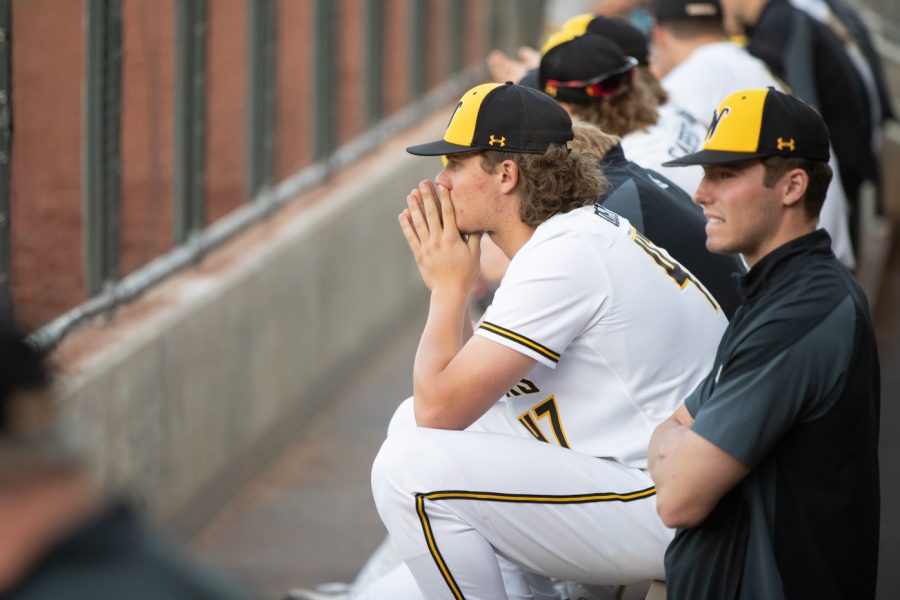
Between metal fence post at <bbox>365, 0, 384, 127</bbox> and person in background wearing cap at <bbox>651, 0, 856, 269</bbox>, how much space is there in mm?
3492

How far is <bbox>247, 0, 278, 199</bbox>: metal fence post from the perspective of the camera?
22.5ft

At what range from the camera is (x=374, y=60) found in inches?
354

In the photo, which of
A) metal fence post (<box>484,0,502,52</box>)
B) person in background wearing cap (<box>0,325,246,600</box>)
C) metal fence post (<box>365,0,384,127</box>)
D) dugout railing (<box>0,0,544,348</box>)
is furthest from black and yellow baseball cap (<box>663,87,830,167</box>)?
metal fence post (<box>484,0,502,52</box>)

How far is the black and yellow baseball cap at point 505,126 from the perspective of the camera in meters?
3.23

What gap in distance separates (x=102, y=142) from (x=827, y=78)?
3.02m

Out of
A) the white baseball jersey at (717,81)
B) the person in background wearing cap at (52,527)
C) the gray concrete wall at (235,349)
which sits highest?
the person in background wearing cap at (52,527)

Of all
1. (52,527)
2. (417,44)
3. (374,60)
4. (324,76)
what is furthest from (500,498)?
(417,44)

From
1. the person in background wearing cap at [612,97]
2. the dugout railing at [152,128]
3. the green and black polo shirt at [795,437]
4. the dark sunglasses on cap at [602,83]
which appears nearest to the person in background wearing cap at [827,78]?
the person in background wearing cap at [612,97]

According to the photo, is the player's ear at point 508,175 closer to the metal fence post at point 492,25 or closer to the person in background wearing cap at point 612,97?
the person in background wearing cap at point 612,97

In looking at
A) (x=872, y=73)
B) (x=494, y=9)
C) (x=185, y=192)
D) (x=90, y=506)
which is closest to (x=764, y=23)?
(x=872, y=73)

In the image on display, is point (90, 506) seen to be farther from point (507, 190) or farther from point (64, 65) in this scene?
point (64, 65)

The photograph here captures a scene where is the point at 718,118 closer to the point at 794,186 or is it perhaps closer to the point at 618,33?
the point at 794,186

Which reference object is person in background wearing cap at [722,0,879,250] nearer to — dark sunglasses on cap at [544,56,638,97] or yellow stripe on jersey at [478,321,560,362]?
dark sunglasses on cap at [544,56,638,97]

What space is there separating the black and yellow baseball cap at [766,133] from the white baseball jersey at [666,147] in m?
1.24
